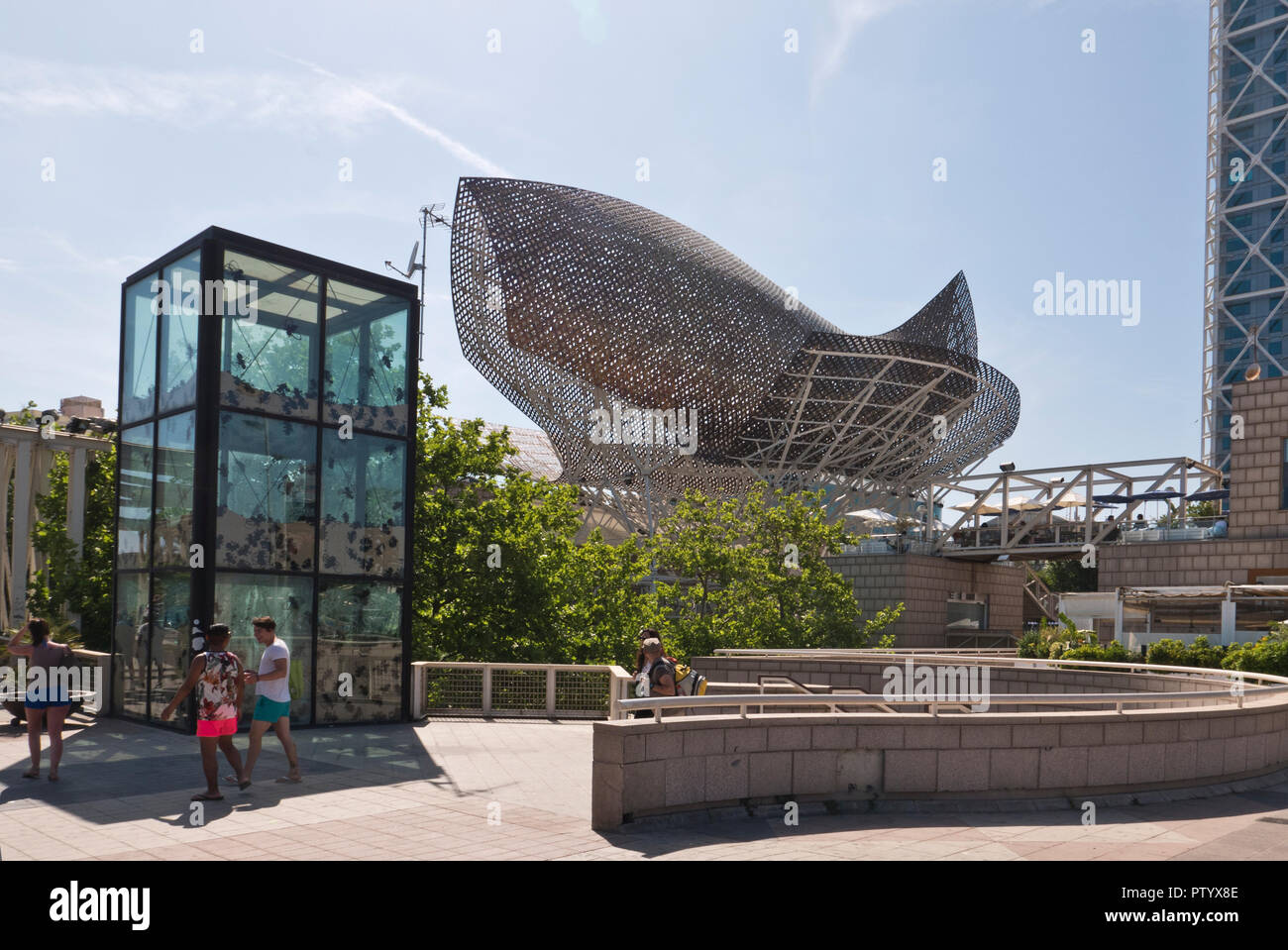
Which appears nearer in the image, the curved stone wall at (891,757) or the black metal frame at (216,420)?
the curved stone wall at (891,757)

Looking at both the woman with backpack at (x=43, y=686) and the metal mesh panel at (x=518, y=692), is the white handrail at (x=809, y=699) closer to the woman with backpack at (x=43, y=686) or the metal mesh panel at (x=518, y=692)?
the woman with backpack at (x=43, y=686)

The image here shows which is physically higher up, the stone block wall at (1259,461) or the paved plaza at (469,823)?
the stone block wall at (1259,461)

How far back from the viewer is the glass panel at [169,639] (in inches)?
555

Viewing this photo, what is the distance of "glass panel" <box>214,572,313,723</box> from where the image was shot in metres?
14.0

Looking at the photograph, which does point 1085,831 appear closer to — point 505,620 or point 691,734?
point 691,734

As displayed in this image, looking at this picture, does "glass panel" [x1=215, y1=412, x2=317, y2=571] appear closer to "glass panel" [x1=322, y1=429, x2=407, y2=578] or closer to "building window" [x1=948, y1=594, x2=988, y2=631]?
"glass panel" [x1=322, y1=429, x2=407, y2=578]

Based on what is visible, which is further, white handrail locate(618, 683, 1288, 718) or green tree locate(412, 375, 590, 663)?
green tree locate(412, 375, 590, 663)

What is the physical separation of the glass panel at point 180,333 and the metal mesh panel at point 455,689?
5.74 metres

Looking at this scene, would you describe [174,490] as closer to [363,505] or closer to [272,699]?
[363,505]

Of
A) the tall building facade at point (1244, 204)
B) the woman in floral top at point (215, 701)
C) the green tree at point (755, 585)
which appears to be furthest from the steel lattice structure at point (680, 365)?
the tall building facade at point (1244, 204)

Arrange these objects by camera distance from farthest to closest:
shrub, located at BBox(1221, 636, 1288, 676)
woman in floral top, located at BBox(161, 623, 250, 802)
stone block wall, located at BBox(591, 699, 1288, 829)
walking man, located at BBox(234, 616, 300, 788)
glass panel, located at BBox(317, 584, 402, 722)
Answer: shrub, located at BBox(1221, 636, 1288, 676), glass panel, located at BBox(317, 584, 402, 722), walking man, located at BBox(234, 616, 300, 788), woman in floral top, located at BBox(161, 623, 250, 802), stone block wall, located at BBox(591, 699, 1288, 829)

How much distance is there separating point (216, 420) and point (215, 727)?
543cm

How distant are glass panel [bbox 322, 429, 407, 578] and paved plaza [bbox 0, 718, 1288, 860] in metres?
3.60

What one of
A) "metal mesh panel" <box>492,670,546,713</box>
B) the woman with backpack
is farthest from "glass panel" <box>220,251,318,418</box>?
"metal mesh panel" <box>492,670,546,713</box>
